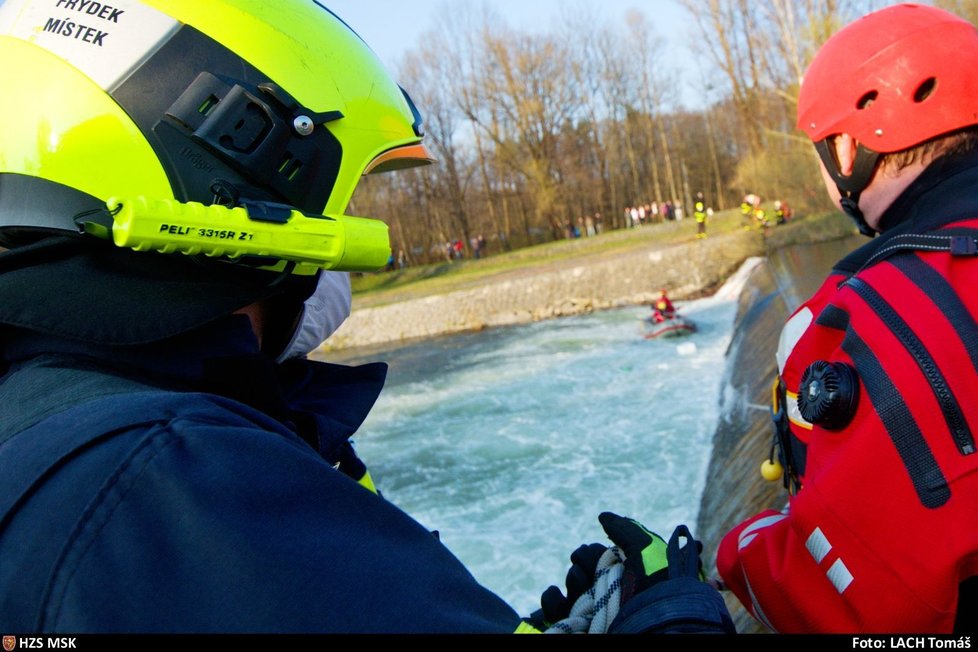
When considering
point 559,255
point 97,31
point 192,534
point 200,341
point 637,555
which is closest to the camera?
point 192,534

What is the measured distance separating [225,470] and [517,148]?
164ft

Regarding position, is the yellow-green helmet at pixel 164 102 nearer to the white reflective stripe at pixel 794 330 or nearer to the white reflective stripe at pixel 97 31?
the white reflective stripe at pixel 97 31

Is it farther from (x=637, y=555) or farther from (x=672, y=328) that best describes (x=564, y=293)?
(x=637, y=555)

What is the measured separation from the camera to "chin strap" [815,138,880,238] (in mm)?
2029

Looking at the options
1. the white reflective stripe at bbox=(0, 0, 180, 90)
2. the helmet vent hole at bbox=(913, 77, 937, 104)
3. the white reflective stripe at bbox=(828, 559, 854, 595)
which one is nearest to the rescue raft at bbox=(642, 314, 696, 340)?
the helmet vent hole at bbox=(913, 77, 937, 104)

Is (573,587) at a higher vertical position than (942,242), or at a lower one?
lower

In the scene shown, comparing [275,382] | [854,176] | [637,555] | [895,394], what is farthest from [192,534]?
[854,176]

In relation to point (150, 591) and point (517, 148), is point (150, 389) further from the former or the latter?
point (517, 148)

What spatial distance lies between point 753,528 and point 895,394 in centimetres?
61

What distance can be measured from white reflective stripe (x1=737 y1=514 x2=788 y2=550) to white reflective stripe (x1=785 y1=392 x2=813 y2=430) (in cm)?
26

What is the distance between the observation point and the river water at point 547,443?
26.8 feet

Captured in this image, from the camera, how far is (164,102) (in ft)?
4.12

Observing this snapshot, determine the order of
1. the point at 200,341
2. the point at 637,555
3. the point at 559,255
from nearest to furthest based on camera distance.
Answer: the point at 200,341, the point at 637,555, the point at 559,255

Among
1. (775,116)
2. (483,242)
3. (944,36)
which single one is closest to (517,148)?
(483,242)
